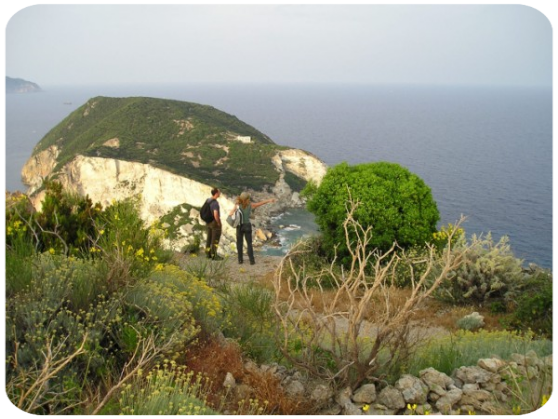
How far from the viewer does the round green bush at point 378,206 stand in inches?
487

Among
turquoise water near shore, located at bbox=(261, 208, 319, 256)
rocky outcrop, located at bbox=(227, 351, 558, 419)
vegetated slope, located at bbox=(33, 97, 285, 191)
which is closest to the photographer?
rocky outcrop, located at bbox=(227, 351, 558, 419)

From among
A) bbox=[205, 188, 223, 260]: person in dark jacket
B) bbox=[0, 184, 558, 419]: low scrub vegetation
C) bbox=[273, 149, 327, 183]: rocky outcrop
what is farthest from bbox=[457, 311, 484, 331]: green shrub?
bbox=[273, 149, 327, 183]: rocky outcrop

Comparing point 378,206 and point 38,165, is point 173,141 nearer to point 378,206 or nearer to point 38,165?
point 38,165

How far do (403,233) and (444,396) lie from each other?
8.21 m

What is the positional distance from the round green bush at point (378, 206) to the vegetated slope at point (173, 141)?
56199 mm

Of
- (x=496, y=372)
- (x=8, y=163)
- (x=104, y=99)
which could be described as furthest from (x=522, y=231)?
(x=8, y=163)

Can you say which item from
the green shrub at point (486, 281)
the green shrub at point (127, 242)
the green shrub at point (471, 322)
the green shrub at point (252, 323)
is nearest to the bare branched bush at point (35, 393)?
the green shrub at point (127, 242)

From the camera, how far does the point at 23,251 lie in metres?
5.79

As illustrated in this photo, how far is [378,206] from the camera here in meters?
12.5

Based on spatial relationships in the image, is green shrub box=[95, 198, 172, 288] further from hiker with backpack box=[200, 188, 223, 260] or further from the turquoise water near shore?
the turquoise water near shore

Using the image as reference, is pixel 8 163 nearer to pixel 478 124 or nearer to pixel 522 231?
pixel 522 231

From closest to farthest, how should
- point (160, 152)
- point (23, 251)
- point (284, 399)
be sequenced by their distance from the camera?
point (284, 399), point (23, 251), point (160, 152)

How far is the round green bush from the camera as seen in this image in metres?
12.4

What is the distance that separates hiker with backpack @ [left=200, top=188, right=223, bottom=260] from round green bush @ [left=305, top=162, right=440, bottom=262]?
282 centimetres
